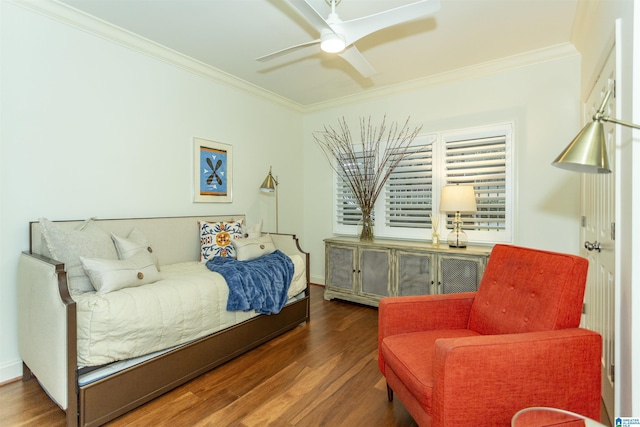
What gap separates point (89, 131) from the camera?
2500 millimetres

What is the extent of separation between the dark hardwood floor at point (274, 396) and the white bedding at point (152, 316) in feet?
1.10

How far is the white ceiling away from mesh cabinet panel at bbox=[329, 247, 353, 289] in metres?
2.04

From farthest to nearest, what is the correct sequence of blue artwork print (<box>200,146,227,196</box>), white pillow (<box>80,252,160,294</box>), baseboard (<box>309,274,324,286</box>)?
baseboard (<box>309,274,324,286</box>), blue artwork print (<box>200,146,227,196</box>), white pillow (<box>80,252,160,294</box>)

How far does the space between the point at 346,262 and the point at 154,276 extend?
7.13 feet

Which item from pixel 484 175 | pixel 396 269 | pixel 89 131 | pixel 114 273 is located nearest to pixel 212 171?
pixel 89 131

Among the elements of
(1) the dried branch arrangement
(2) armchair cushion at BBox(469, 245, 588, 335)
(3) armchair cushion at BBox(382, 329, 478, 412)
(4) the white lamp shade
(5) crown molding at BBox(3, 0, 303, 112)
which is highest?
(5) crown molding at BBox(3, 0, 303, 112)

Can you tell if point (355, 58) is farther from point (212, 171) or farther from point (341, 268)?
point (341, 268)

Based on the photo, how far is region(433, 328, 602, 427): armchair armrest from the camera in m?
1.25

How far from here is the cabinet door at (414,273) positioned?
3.18m

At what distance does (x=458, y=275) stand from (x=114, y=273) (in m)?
2.83

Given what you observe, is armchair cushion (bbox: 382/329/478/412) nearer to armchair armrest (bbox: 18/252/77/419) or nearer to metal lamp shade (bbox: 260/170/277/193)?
armchair armrest (bbox: 18/252/77/419)

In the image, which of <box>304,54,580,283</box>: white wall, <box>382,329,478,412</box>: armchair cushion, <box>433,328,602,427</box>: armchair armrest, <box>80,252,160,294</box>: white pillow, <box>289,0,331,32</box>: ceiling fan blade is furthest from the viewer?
<box>304,54,580,283</box>: white wall

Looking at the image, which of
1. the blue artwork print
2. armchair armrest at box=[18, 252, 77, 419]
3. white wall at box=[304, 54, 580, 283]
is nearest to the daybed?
armchair armrest at box=[18, 252, 77, 419]

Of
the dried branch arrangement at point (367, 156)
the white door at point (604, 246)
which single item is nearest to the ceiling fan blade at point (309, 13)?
the white door at point (604, 246)
